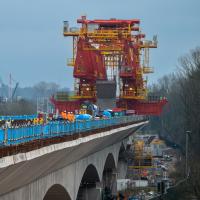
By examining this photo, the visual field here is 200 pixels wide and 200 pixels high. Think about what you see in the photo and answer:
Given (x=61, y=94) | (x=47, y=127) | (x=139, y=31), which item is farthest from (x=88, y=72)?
(x=47, y=127)

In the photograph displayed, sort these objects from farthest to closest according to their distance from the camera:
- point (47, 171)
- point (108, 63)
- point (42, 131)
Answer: point (108, 63) → point (47, 171) → point (42, 131)

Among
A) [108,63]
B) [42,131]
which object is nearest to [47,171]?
[42,131]

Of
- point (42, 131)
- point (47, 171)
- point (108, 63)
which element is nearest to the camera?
point (42, 131)

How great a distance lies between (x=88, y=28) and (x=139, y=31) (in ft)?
25.1

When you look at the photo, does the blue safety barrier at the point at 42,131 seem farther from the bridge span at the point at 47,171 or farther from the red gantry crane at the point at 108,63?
the red gantry crane at the point at 108,63

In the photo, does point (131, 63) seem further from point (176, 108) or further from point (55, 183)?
point (176, 108)

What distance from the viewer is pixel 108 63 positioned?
261 ft

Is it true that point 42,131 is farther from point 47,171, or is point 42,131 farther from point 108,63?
point 108,63

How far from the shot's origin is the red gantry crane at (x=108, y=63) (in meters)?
74.7

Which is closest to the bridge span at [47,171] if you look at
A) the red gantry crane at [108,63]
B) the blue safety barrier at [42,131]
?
→ the blue safety barrier at [42,131]

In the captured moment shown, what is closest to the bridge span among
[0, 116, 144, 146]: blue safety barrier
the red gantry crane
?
[0, 116, 144, 146]: blue safety barrier

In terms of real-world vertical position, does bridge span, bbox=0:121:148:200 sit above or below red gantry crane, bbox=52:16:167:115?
below

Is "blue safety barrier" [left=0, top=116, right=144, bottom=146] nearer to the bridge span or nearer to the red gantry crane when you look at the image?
the bridge span

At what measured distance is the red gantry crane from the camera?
74.7m
